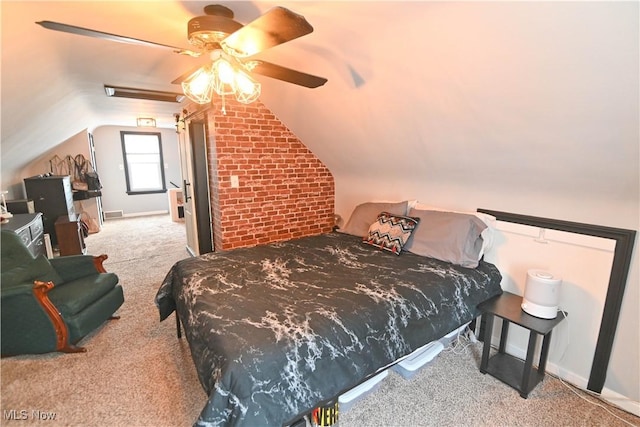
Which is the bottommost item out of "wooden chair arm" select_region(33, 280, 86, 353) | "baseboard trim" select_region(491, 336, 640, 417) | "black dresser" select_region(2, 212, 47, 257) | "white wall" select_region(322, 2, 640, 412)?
"baseboard trim" select_region(491, 336, 640, 417)

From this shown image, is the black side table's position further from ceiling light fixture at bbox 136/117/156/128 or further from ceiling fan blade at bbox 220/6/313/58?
ceiling light fixture at bbox 136/117/156/128

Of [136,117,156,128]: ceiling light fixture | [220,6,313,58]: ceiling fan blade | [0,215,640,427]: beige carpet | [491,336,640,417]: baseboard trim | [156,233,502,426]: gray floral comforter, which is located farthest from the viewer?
[136,117,156,128]: ceiling light fixture

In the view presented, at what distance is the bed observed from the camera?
4.33 ft

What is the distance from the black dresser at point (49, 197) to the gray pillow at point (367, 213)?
4530 millimetres

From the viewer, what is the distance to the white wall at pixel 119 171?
7.12m

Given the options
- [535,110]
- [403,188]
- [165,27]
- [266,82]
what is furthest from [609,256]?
[165,27]

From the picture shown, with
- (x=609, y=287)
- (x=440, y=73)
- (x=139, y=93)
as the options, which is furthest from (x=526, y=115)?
(x=139, y=93)

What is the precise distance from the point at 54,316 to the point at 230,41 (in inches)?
93.4

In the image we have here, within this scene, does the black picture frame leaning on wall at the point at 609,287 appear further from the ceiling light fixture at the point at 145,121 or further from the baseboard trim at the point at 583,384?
the ceiling light fixture at the point at 145,121

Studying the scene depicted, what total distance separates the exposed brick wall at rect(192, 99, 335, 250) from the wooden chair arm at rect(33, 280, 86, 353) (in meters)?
1.46

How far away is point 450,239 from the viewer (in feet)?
7.94

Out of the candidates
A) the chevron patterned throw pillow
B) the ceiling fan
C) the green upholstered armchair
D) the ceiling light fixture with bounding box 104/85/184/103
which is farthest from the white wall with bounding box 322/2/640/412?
the green upholstered armchair

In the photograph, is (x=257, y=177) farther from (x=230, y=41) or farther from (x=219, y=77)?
(x=230, y=41)

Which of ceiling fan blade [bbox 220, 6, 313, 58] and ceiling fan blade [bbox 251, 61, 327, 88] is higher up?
ceiling fan blade [bbox 220, 6, 313, 58]
